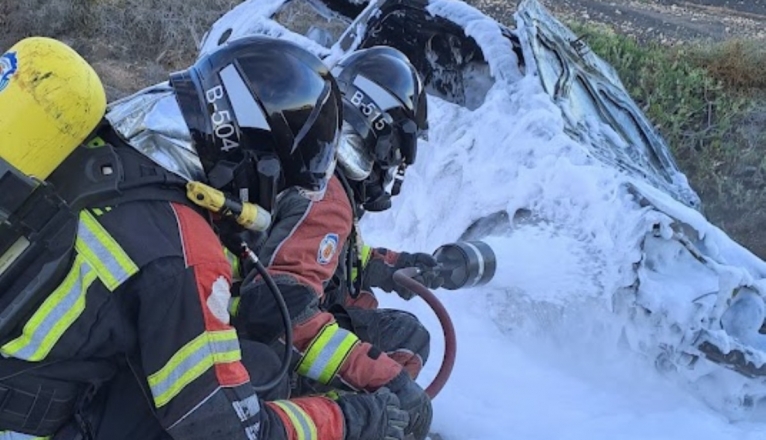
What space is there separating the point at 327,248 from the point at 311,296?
21 centimetres

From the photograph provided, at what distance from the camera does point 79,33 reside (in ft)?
34.3

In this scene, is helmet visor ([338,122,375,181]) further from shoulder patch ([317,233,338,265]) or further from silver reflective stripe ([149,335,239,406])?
silver reflective stripe ([149,335,239,406])

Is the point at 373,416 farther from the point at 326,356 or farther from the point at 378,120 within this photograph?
the point at 378,120

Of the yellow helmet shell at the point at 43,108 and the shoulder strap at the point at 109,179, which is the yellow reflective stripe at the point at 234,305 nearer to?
the shoulder strap at the point at 109,179

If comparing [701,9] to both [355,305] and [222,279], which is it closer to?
[355,305]

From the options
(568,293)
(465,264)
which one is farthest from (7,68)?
(568,293)

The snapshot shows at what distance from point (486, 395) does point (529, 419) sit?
23cm

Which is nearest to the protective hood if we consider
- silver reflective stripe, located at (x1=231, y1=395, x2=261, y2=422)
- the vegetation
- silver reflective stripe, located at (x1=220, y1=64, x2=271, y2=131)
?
silver reflective stripe, located at (x1=220, y1=64, x2=271, y2=131)

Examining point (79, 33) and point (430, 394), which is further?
point (79, 33)

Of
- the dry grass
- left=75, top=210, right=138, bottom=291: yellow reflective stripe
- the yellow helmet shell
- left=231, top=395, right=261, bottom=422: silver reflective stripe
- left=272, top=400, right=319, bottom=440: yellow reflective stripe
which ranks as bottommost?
the dry grass

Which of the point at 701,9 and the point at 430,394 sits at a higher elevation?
the point at 430,394

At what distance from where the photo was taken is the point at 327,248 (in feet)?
9.32

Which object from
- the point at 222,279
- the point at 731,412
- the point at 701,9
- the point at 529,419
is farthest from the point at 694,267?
the point at 701,9

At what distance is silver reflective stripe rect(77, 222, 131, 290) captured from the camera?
1839mm
